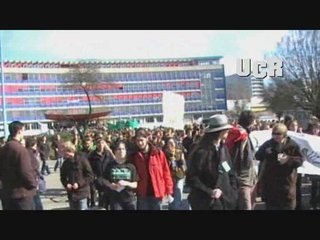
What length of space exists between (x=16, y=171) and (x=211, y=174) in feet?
7.35

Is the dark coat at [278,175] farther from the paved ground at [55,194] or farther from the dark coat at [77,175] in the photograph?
the dark coat at [77,175]

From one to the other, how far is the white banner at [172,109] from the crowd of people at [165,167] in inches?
5.0

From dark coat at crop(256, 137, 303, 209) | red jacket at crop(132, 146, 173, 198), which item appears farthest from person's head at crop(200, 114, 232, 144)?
red jacket at crop(132, 146, 173, 198)

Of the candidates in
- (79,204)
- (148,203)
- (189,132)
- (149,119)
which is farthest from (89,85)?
(148,203)

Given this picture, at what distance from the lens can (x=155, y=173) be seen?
7.41 metres

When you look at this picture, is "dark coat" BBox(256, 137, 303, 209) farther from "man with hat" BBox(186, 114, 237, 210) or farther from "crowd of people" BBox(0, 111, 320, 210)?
"man with hat" BBox(186, 114, 237, 210)

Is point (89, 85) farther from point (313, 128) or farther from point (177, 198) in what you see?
point (313, 128)

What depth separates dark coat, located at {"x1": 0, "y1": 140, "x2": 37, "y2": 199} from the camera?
7.09m

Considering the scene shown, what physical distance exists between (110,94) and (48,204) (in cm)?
162
